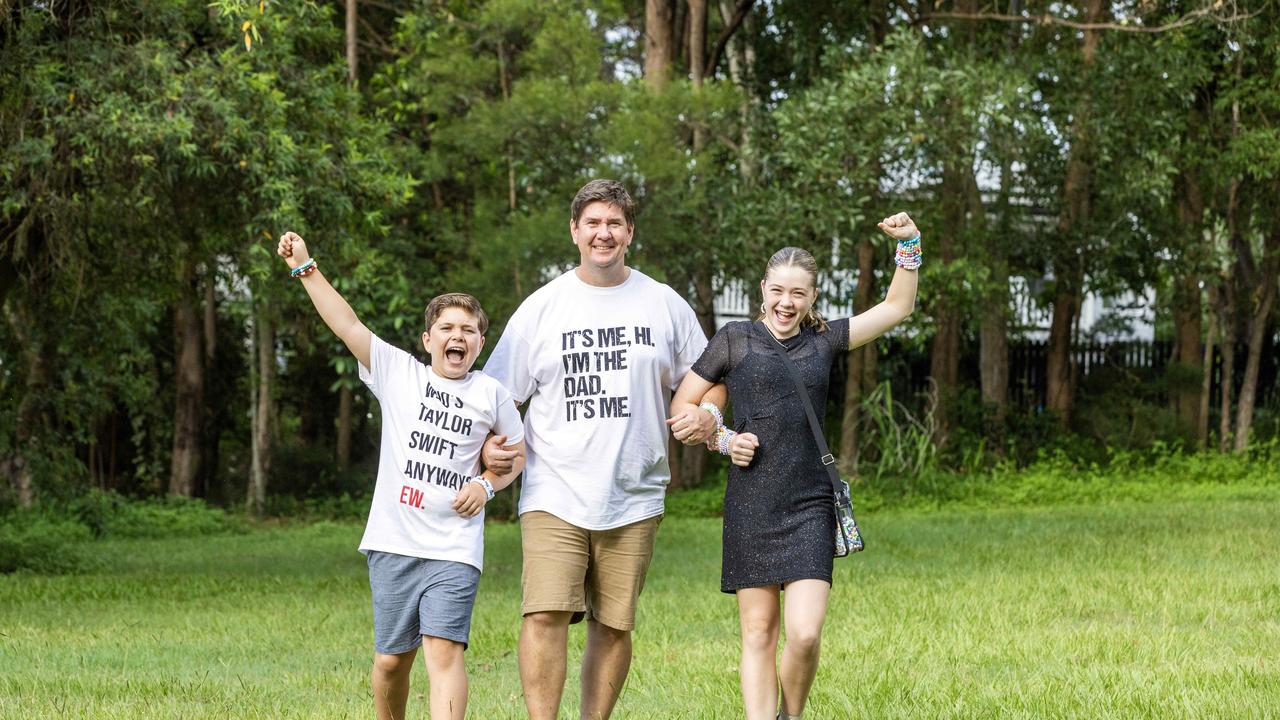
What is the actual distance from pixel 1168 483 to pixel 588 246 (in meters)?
16.1

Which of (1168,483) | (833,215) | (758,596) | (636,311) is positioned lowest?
(1168,483)

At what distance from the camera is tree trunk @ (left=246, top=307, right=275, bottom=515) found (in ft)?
69.9

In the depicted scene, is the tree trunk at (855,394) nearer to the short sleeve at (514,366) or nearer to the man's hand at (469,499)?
the short sleeve at (514,366)

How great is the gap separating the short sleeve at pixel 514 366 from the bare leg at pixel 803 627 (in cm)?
118

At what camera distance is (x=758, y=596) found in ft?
17.5

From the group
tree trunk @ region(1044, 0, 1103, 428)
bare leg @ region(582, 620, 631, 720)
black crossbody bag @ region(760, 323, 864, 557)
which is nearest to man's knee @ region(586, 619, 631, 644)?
bare leg @ region(582, 620, 631, 720)

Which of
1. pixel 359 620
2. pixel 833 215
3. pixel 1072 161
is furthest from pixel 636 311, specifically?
pixel 1072 161

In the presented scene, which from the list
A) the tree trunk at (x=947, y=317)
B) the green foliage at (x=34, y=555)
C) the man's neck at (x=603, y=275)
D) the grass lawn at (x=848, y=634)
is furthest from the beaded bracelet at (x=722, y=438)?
the tree trunk at (x=947, y=317)

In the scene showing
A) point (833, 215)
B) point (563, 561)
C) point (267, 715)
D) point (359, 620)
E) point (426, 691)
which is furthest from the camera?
point (833, 215)

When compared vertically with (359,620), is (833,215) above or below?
above

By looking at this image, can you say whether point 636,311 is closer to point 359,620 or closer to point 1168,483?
point 359,620

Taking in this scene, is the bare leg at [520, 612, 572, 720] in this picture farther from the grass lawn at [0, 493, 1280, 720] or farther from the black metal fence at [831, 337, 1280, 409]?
the black metal fence at [831, 337, 1280, 409]

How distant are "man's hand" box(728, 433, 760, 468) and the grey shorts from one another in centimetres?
100

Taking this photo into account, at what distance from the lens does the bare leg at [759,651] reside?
5.27 metres
